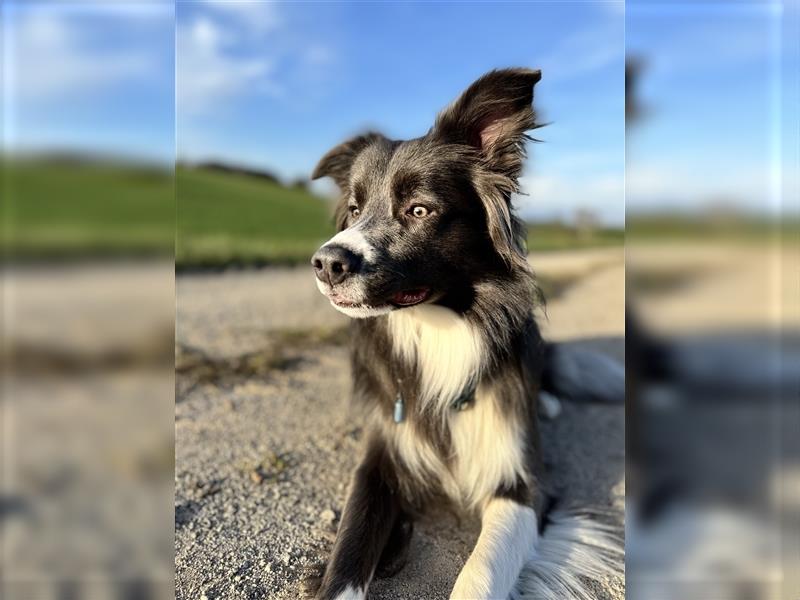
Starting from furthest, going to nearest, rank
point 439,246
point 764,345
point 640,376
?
point 439,246, point 640,376, point 764,345

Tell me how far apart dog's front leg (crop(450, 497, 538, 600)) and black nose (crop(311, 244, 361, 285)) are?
5.43 ft

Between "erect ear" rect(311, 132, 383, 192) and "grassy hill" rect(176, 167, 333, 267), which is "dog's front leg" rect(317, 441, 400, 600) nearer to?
"erect ear" rect(311, 132, 383, 192)

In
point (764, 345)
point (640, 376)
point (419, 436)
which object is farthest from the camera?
point (419, 436)

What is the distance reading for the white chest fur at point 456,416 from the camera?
11.4 feet

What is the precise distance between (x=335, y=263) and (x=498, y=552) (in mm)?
1796

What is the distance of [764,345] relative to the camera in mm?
1727

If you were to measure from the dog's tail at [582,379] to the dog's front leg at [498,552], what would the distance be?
2171 millimetres

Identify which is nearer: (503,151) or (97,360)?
(97,360)

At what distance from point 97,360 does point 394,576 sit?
200cm

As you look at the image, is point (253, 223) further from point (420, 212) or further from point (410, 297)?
point (410, 297)

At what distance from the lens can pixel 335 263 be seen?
2.98m

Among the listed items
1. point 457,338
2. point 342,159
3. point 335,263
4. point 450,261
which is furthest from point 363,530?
point 342,159

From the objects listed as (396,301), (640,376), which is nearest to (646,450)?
(640,376)

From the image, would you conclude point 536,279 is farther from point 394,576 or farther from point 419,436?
point 394,576
